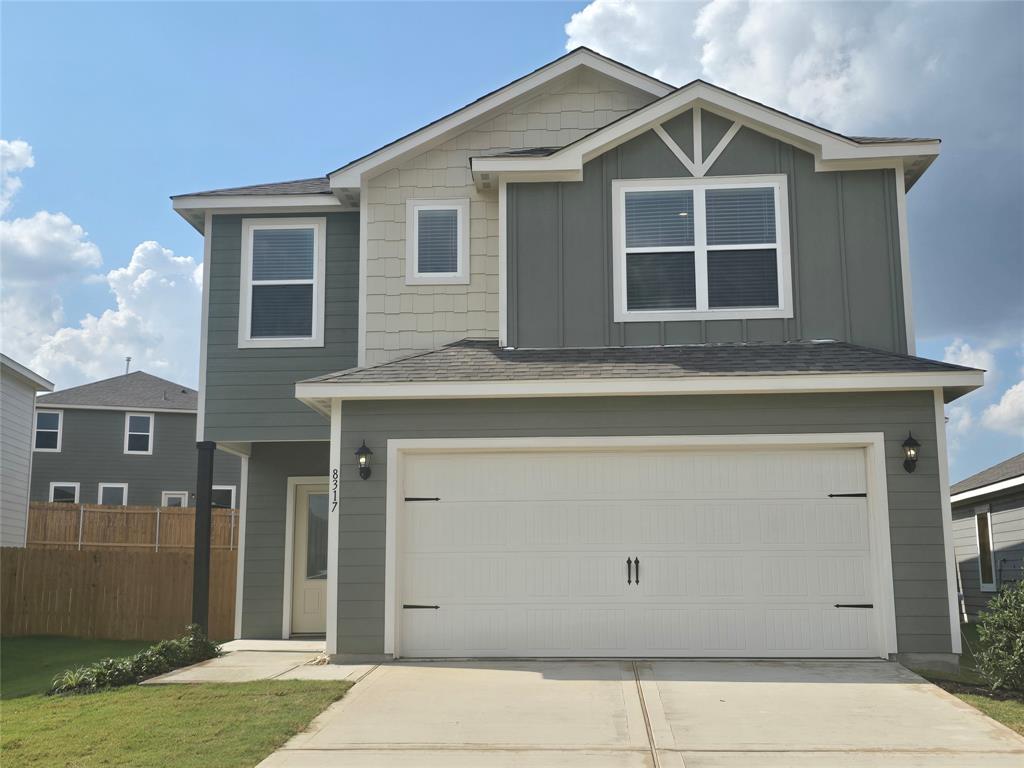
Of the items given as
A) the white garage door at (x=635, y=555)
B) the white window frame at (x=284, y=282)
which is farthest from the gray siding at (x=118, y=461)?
the white garage door at (x=635, y=555)

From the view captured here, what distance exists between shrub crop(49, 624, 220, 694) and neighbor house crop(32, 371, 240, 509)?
1967 centimetres

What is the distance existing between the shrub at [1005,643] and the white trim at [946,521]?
844mm

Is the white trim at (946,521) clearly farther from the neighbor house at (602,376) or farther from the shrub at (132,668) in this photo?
the shrub at (132,668)

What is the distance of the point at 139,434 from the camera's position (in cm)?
3073

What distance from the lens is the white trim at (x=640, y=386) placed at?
10125mm

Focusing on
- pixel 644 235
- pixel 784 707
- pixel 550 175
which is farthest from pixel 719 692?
pixel 550 175

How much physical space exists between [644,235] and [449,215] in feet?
8.62

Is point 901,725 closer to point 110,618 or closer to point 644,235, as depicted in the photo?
point 644,235

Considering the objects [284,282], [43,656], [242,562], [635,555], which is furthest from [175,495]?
[635,555]

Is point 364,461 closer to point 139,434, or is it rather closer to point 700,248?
point 700,248

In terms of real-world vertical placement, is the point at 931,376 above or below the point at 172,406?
below

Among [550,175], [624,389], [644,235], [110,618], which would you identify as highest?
[550,175]

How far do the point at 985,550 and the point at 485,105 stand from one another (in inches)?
527

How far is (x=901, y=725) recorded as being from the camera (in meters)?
7.50
